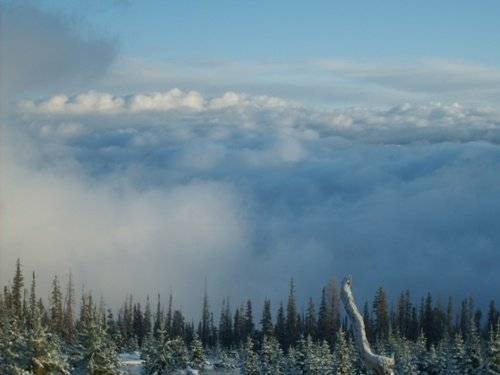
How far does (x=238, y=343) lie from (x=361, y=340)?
158m

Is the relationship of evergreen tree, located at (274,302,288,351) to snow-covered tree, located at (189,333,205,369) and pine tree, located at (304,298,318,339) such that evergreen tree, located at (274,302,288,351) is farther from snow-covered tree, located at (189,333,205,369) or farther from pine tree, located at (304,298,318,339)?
snow-covered tree, located at (189,333,205,369)

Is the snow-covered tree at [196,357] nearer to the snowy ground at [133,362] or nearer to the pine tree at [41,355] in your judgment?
the snowy ground at [133,362]

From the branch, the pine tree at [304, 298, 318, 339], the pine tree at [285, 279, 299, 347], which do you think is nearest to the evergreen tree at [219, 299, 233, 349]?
the pine tree at [285, 279, 299, 347]

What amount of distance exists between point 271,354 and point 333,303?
54.6m

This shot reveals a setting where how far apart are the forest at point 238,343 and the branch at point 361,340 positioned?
30413 millimetres

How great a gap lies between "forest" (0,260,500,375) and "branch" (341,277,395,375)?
30.4m

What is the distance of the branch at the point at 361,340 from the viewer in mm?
15250

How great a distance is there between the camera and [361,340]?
602 inches

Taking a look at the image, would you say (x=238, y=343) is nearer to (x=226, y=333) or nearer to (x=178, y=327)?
(x=226, y=333)

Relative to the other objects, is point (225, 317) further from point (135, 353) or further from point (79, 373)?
point (79, 373)

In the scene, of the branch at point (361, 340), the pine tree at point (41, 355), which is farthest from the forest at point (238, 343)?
the branch at point (361, 340)

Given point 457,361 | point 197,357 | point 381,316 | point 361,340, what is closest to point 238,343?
point 381,316

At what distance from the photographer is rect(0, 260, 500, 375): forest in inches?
1838

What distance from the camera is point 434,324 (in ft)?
536
